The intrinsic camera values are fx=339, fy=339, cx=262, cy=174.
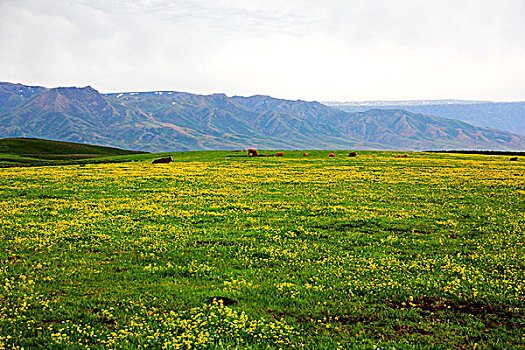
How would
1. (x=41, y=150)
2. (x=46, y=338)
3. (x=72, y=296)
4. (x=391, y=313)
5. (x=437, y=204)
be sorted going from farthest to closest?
(x=41, y=150) → (x=437, y=204) → (x=72, y=296) → (x=391, y=313) → (x=46, y=338)

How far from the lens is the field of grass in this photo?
9742 mm

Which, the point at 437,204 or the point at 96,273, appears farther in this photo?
the point at 437,204

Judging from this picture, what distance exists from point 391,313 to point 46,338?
1025 cm

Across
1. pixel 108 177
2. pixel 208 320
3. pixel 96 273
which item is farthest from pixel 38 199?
pixel 208 320

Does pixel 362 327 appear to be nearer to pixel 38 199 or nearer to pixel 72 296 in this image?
pixel 72 296

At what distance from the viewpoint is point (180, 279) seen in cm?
1341

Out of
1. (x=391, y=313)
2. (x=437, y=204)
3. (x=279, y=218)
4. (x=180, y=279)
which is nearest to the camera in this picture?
(x=391, y=313)

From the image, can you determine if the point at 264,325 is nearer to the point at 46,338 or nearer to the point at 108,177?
the point at 46,338

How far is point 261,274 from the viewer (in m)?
13.8

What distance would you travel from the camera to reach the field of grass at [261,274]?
974 cm

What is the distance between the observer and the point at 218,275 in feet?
45.2

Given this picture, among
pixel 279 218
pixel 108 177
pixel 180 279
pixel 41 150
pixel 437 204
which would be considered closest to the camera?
pixel 180 279

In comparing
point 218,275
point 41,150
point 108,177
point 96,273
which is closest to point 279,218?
point 218,275

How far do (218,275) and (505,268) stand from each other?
12022 millimetres
